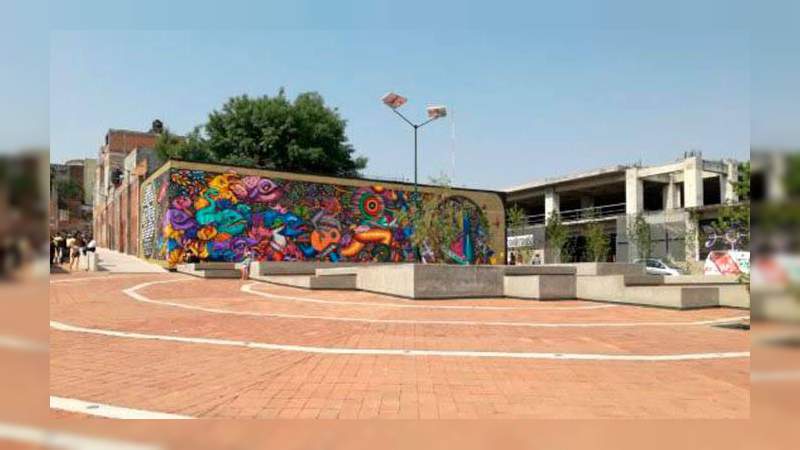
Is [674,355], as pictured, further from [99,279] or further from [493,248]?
[493,248]

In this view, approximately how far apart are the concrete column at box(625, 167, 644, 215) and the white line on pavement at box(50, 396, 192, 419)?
155 feet

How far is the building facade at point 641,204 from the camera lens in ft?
140

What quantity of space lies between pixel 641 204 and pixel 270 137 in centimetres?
2838

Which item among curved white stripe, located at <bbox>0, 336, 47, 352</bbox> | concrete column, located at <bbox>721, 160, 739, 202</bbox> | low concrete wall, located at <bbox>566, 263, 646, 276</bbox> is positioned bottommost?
low concrete wall, located at <bbox>566, 263, 646, 276</bbox>

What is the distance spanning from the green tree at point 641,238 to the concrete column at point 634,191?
1959mm

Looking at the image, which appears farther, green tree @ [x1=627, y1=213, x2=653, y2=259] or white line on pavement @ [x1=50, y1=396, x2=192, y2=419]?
green tree @ [x1=627, y1=213, x2=653, y2=259]

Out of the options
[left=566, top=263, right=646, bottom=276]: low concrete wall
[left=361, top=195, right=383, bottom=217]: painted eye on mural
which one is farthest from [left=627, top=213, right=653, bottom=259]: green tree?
[left=566, top=263, right=646, bottom=276]: low concrete wall

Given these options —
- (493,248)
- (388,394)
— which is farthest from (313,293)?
(493,248)

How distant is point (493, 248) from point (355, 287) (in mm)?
20749

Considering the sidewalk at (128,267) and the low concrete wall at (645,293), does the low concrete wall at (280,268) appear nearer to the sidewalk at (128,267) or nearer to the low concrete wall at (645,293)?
the sidewalk at (128,267)

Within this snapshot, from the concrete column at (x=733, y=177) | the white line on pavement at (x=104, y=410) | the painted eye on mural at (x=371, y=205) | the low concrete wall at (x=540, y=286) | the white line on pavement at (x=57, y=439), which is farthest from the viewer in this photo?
the painted eye on mural at (x=371, y=205)

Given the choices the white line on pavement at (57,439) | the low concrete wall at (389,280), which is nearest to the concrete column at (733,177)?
the white line on pavement at (57,439)

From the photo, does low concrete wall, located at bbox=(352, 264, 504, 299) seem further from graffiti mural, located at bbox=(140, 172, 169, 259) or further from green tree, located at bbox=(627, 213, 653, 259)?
green tree, located at bbox=(627, 213, 653, 259)

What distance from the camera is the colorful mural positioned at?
27.7 m
